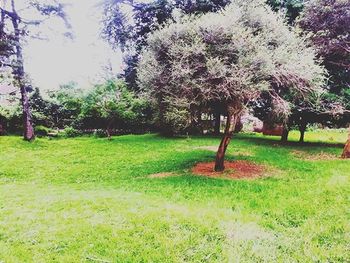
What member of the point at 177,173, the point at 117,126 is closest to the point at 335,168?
the point at 177,173

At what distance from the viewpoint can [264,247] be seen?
722 centimetres

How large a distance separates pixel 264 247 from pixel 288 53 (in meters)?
10.8

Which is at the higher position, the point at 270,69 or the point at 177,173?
the point at 270,69

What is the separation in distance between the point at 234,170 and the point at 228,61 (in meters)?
5.13

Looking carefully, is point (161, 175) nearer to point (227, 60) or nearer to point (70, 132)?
point (227, 60)

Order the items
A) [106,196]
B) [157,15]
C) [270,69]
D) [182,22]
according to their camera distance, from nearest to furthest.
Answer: [106,196] → [270,69] → [182,22] → [157,15]

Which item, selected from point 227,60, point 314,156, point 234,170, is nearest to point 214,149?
point 314,156

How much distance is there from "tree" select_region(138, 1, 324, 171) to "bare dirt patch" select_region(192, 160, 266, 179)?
0.63m

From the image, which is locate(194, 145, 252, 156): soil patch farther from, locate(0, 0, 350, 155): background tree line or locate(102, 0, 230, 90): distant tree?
locate(102, 0, 230, 90): distant tree

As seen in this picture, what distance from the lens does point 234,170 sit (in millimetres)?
17031

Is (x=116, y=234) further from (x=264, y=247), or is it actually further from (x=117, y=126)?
(x=117, y=126)

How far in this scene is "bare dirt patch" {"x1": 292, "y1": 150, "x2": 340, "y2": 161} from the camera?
2051 cm

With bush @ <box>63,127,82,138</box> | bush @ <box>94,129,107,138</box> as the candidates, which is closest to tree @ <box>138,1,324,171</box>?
bush @ <box>94,129,107,138</box>

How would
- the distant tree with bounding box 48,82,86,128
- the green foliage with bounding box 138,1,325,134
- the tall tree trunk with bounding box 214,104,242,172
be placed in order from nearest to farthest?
the green foliage with bounding box 138,1,325,134
the tall tree trunk with bounding box 214,104,242,172
the distant tree with bounding box 48,82,86,128
